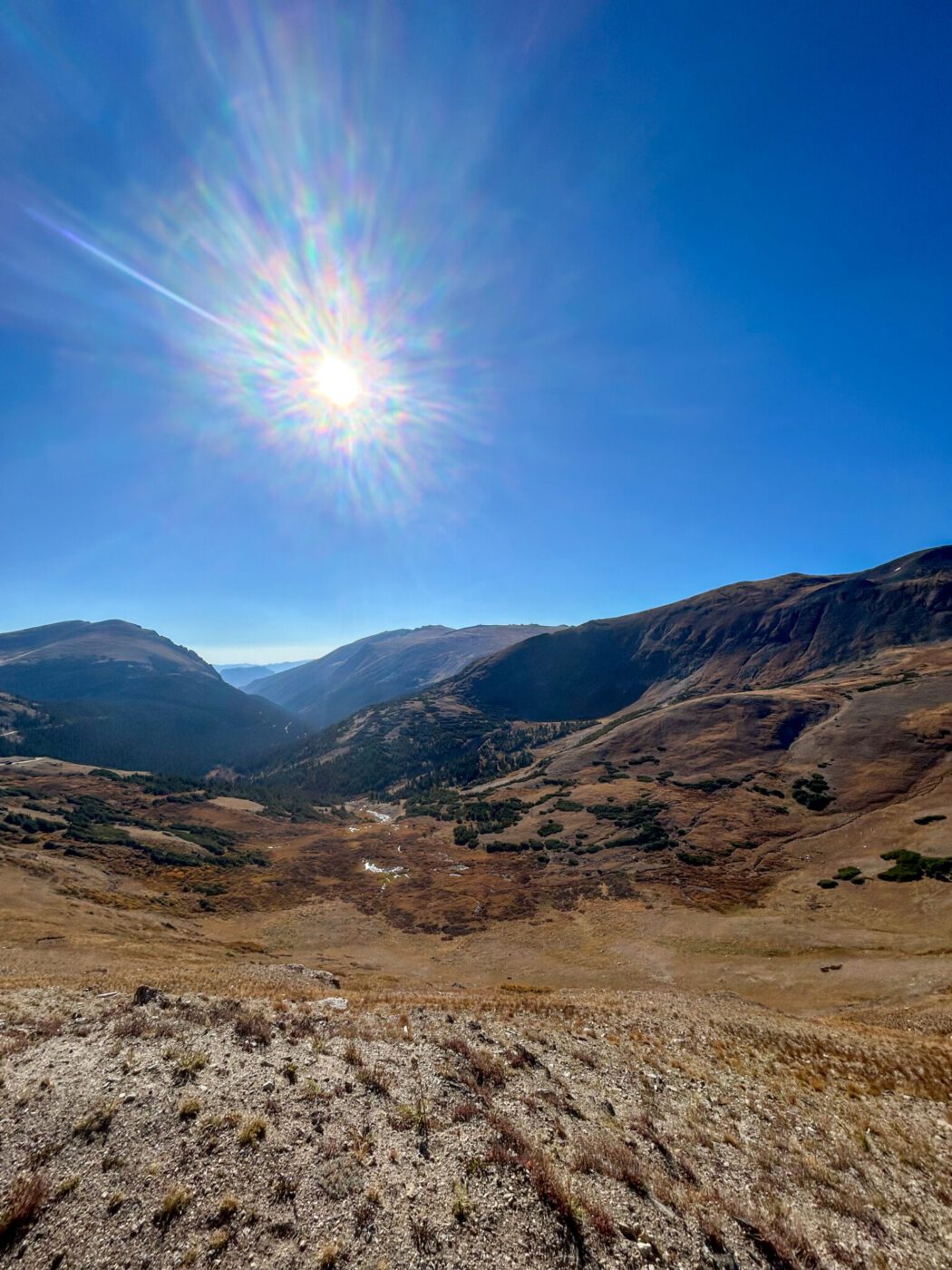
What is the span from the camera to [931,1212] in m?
10.8

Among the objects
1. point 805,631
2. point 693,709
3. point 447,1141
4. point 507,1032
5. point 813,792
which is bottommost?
point 813,792

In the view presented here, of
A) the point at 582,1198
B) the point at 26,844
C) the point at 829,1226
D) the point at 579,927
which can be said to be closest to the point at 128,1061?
the point at 582,1198

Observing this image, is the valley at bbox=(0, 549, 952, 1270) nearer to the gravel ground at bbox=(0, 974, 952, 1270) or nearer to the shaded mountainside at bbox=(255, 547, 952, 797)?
the gravel ground at bbox=(0, 974, 952, 1270)

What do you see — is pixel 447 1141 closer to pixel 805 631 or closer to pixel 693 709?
pixel 693 709

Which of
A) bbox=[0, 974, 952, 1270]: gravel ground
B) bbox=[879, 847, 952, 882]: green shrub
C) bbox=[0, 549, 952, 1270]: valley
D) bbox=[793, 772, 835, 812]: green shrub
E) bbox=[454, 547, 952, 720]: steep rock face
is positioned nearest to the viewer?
bbox=[0, 974, 952, 1270]: gravel ground

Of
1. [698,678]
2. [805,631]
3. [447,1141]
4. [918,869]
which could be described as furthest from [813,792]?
[805,631]

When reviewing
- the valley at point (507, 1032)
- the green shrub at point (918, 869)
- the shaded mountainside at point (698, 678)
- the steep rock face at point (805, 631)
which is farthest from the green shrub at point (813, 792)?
the steep rock face at point (805, 631)

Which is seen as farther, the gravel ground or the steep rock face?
the steep rock face

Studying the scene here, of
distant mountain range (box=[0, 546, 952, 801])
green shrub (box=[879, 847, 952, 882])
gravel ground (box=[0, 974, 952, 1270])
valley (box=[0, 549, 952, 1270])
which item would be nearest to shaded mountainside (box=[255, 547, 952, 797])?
distant mountain range (box=[0, 546, 952, 801])

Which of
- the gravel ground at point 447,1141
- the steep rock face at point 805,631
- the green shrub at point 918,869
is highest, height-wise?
the steep rock face at point 805,631

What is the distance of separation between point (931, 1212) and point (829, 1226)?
3.24m

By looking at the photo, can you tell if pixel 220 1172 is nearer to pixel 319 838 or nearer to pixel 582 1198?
pixel 582 1198

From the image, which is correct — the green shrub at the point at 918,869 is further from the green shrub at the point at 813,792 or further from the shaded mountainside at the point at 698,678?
the shaded mountainside at the point at 698,678

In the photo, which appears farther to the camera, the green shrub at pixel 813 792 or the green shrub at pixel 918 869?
the green shrub at pixel 813 792
